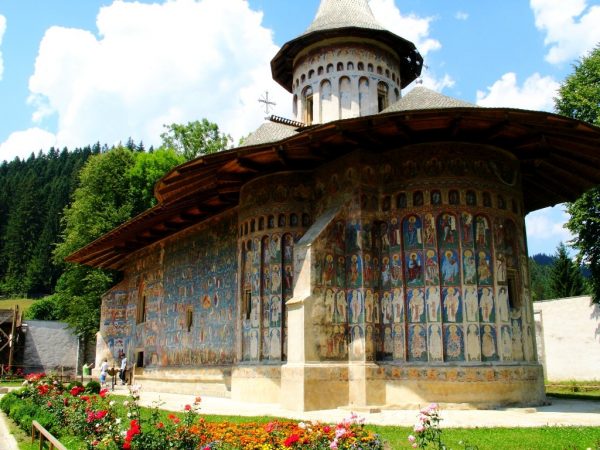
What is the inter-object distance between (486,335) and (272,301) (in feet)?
15.7

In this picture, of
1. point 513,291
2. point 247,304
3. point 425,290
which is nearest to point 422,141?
point 425,290

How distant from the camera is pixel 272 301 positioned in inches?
513

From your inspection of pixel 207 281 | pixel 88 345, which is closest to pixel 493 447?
pixel 207 281

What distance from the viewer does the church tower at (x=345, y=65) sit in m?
17.0

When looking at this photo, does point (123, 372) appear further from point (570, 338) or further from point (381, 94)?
point (570, 338)

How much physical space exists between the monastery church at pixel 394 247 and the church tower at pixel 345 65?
3896mm

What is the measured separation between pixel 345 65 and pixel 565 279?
93.4 feet

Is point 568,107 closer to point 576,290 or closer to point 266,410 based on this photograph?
point 266,410

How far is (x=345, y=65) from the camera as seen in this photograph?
1712cm

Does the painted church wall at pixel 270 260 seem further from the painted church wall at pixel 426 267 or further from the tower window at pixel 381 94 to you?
the tower window at pixel 381 94

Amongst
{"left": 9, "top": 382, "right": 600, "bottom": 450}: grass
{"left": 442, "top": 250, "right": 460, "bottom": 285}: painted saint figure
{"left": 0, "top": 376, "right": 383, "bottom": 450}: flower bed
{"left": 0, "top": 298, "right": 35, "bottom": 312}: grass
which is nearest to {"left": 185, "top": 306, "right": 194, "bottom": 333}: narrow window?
{"left": 0, "top": 376, "right": 383, "bottom": 450}: flower bed

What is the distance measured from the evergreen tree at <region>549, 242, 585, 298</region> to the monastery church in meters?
25.9

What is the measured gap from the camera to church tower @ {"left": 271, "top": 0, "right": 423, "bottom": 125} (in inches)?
669

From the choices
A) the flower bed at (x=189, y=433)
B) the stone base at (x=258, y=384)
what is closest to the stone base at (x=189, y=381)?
the stone base at (x=258, y=384)
